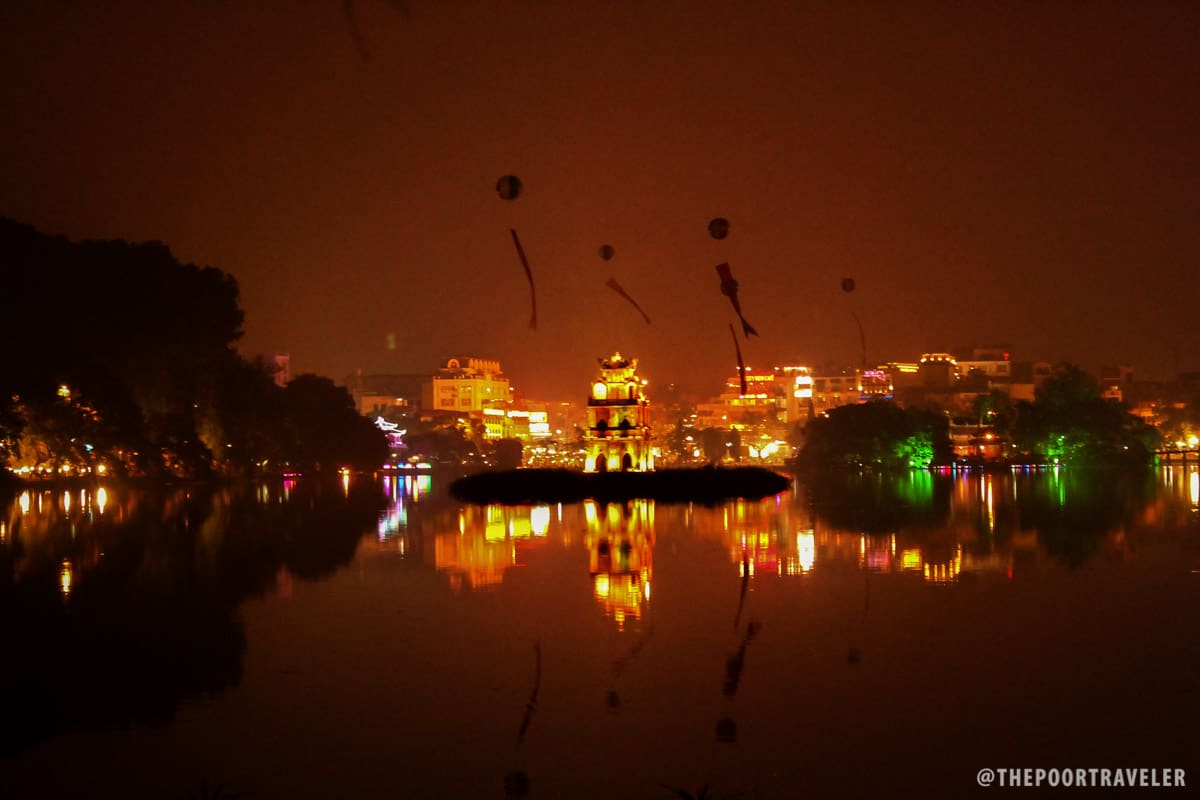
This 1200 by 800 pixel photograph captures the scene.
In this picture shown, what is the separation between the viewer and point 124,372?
62.2 meters

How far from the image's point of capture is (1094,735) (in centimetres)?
1158

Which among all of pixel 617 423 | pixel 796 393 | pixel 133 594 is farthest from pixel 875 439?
pixel 133 594

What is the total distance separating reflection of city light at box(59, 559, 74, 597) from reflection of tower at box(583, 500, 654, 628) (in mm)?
8135

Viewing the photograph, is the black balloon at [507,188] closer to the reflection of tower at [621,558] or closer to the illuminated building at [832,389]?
the reflection of tower at [621,558]

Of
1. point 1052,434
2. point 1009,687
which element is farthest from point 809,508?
point 1052,434

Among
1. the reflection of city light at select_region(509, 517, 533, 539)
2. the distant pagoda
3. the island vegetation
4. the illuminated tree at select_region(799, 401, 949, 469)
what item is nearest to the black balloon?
the reflection of city light at select_region(509, 517, 533, 539)

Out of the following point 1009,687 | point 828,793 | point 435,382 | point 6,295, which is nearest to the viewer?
point 828,793

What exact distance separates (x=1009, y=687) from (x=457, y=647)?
6.33 metres

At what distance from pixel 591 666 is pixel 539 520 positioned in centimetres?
2327

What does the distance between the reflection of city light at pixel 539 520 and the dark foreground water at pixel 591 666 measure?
12.8 feet

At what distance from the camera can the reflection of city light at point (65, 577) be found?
68.2ft

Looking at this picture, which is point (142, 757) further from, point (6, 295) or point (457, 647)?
point (6, 295)

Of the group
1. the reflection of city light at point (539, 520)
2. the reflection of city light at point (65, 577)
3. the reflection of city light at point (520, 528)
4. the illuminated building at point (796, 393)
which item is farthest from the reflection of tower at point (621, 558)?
the illuminated building at point (796, 393)

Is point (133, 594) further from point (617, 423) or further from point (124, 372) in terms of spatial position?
point (617, 423)
